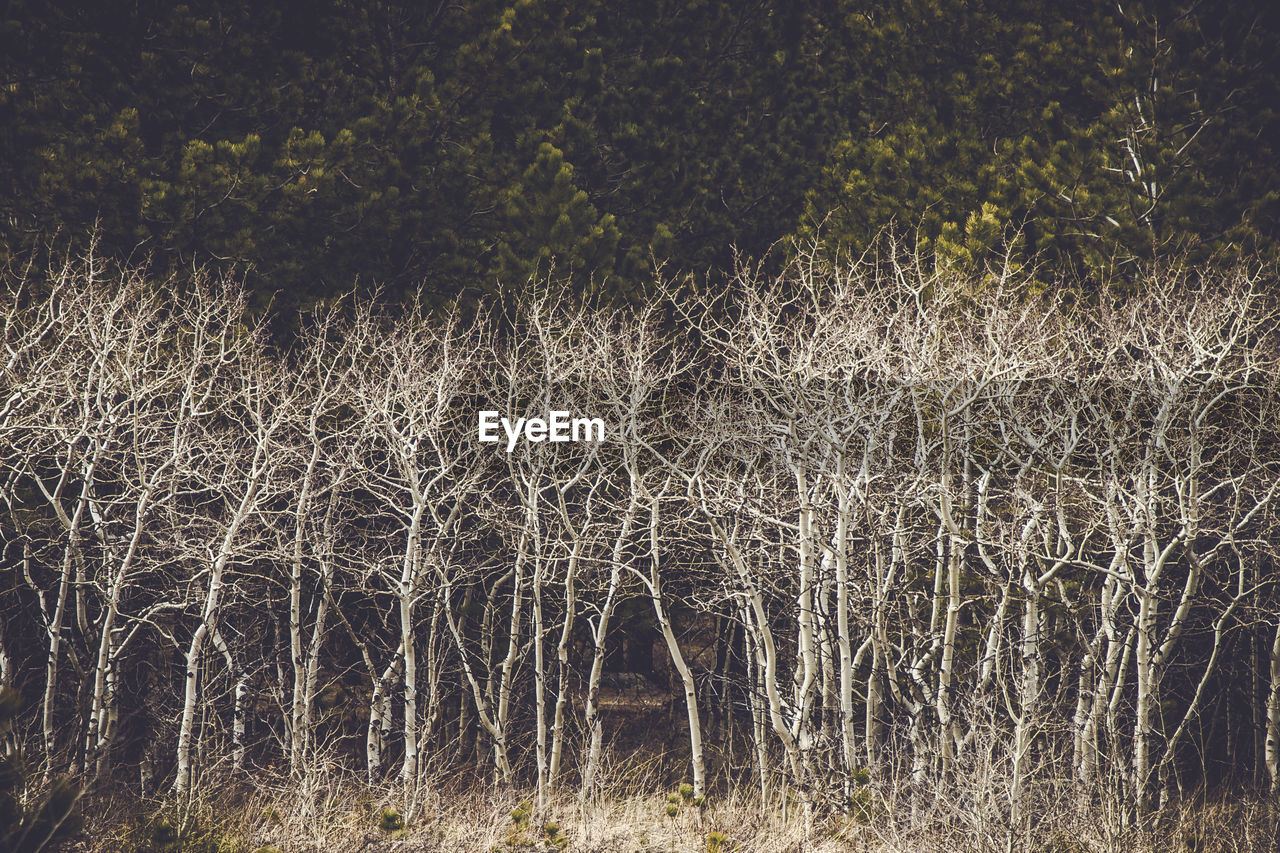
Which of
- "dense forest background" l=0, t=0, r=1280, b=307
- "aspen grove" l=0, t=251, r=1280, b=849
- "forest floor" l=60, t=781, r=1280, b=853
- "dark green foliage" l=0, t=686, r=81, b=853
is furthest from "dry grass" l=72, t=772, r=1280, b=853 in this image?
"dense forest background" l=0, t=0, r=1280, b=307

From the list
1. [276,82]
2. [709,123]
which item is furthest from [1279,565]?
[276,82]

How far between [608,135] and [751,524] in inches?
280

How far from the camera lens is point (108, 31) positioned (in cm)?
1189

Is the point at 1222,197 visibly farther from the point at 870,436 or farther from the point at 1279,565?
the point at 870,436

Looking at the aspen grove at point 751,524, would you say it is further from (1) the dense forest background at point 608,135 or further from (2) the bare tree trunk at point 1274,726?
(1) the dense forest background at point 608,135

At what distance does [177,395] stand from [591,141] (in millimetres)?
6398

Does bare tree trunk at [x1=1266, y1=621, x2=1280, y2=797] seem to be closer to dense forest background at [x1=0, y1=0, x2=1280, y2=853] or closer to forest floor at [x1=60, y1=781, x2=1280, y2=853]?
dense forest background at [x1=0, y1=0, x2=1280, y2=853]

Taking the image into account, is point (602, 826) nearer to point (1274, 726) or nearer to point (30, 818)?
point (30, 818)

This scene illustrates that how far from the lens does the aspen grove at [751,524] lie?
27.4 ft

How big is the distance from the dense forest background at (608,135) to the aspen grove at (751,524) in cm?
→ 97

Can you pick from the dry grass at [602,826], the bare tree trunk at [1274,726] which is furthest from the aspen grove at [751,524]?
the dry grass at [602,826]

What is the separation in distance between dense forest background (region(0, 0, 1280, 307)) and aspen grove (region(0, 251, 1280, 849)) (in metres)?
0.97

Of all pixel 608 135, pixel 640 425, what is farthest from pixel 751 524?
pixel 608 135

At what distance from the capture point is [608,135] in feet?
47.9
